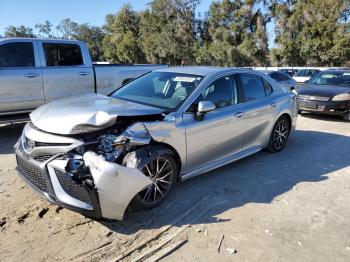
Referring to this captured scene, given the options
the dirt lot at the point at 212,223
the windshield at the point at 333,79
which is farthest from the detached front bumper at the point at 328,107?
the dirt lot at the point at 212,223

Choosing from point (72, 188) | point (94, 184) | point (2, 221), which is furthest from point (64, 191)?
point (2, 221)

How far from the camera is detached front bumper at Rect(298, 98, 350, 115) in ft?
33.1

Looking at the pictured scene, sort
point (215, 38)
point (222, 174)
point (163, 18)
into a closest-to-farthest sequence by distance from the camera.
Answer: point (222, 174), point (215, 38), point (163, 18)

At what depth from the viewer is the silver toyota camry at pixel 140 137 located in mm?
3588

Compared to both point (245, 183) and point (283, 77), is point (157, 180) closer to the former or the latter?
point (245, 183)

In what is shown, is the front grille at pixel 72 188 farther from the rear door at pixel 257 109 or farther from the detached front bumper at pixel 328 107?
the detached front bumper at pixel 328 107

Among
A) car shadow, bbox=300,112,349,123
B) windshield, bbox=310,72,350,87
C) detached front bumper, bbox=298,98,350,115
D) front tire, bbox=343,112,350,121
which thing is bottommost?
car shadow, bbox=300,112,349,123

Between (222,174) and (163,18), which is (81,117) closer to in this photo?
(222,174)

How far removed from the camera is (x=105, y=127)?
3.88m

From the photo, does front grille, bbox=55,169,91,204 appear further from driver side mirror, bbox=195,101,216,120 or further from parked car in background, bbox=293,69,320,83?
parked car in background, bbox=293,69,320,83

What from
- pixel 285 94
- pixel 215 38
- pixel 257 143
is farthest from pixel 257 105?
pixel 215 38

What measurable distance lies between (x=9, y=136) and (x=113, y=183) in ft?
16.7

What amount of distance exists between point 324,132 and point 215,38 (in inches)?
1569

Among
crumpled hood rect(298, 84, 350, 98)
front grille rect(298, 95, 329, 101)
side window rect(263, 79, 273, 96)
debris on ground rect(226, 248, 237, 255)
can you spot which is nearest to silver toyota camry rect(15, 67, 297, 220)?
side window rect(263, 79, 273, 96)
